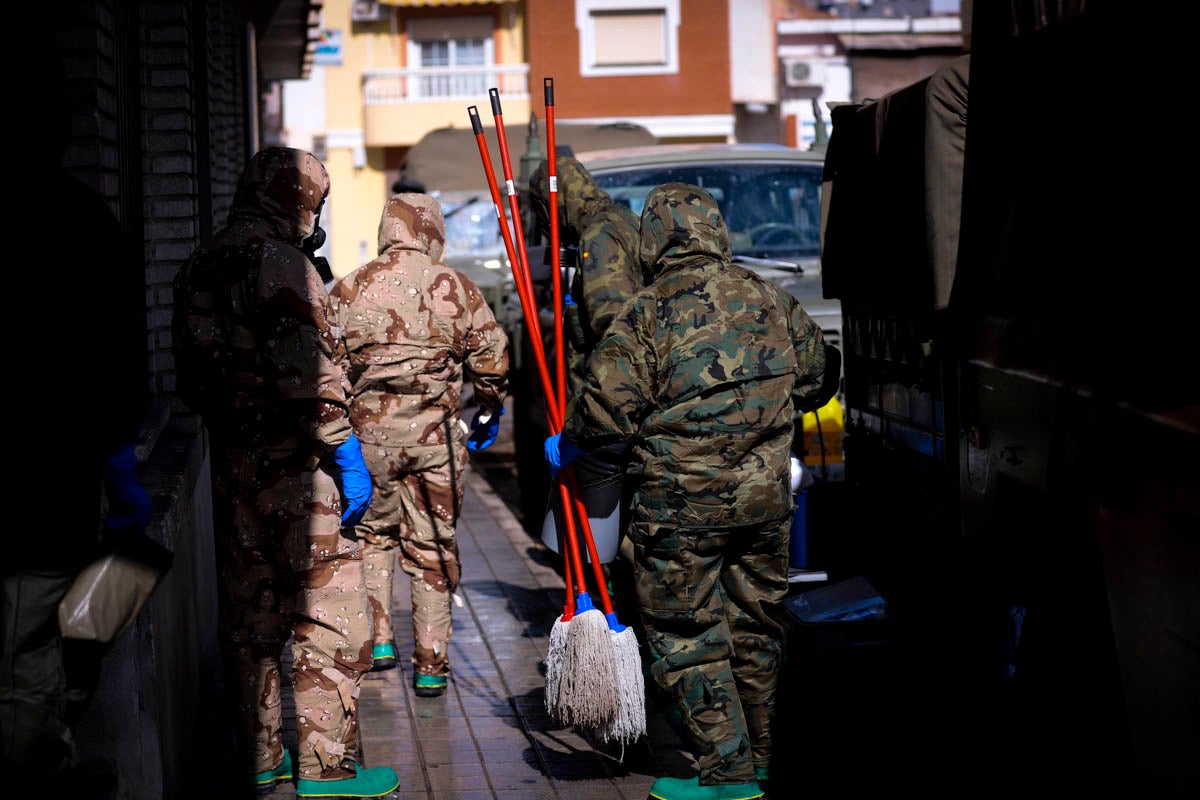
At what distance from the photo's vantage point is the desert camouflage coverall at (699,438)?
4.64 meters

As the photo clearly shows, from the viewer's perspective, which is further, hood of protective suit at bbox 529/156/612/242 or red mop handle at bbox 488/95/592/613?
hood of protective suit at bbox 529/156/612/242

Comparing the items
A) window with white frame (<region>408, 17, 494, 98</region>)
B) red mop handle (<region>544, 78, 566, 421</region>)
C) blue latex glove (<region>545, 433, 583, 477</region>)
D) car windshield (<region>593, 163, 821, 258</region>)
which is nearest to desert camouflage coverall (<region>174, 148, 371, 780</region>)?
blue latex glove (<region>545, 433, 583, 477</region>)

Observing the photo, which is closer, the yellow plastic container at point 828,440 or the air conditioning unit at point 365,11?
the yellow plastic container at point 828,440

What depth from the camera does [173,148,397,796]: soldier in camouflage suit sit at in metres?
4.55

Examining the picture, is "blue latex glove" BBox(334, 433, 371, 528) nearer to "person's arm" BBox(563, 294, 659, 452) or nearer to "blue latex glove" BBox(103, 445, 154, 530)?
"person's arm" BBox(563, 294, 659, 452)

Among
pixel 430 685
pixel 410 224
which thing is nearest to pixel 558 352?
pixel 410 224

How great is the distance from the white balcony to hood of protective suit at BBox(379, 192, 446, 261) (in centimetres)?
3080

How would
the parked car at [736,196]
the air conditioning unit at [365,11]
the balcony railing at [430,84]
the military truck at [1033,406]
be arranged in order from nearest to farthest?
the military truck at [1033,406] → the parked car at [736,196] → the balcony railing at [430,84] → the air conditioning unit at [365,11]

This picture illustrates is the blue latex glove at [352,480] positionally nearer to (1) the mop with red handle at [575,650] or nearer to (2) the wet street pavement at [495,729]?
(1) the mop with red handle at [575,650]

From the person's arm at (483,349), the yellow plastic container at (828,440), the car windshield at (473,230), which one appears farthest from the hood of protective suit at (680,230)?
the car windshield at (473,230)

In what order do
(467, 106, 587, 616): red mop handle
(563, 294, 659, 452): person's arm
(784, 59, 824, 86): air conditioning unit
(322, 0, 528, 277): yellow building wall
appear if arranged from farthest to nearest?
(322, 0, 528, 277): yellow building wall, (784, 59, 824, 86): air conditioning unit, (467, 106, 587, 616): red mop handle, (563, 294, 659, 452): person's arm

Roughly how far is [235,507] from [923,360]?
7.63 ft

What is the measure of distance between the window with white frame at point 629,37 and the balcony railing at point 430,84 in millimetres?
1683

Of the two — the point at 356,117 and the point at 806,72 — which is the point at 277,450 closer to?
the point at 806,72
